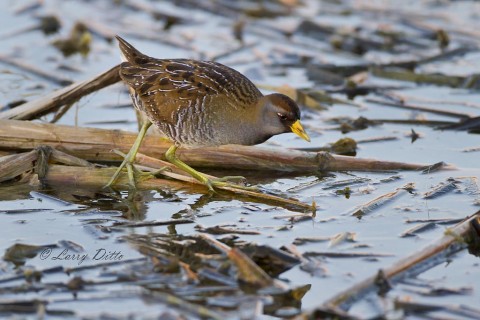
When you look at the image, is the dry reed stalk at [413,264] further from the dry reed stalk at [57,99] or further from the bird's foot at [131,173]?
the dry reed stalk at [57,99]

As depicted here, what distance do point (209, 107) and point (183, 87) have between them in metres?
0.25

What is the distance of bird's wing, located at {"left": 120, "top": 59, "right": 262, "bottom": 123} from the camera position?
6.43 meters

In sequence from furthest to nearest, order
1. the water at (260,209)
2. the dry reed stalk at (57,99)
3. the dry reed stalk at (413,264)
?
the dry reed stalk at (57,99) < the water at (260,209) < the dry reed stalk at (413,264)

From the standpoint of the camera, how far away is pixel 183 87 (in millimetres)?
6477

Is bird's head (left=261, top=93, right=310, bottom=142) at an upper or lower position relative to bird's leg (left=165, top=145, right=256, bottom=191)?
upper

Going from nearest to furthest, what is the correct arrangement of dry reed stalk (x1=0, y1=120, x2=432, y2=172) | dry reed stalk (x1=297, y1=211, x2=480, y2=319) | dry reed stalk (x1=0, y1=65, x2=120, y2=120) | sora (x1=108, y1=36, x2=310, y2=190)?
1. dry reed stalk (x1=297, y1=211, x2=480, y2=319)
2. sora (x1=108, y1=36, x2=310, y2=190)
3. dry reed stalk (x1=0, y1=120, x2=432, y2=172)
4. dry reed stalk (x1=0, y1=65, x2=120, y2=120)

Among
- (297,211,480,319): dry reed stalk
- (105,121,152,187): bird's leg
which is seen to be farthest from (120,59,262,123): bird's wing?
(297,211,480,319): dry reed stalk

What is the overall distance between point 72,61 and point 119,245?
5.00 m

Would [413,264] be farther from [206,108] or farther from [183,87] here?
[183,87]

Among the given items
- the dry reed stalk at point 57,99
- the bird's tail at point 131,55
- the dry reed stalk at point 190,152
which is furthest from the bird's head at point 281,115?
the dry reed stalk at point 57,99

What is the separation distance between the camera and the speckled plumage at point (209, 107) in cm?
634

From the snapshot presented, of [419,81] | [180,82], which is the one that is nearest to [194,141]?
[180,82]

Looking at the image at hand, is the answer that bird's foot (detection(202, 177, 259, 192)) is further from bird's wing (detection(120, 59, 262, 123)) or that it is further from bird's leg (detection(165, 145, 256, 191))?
bird's wing (detection(120, 59, 262, 123))

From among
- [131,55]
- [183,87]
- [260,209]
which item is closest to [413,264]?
[260,209]
